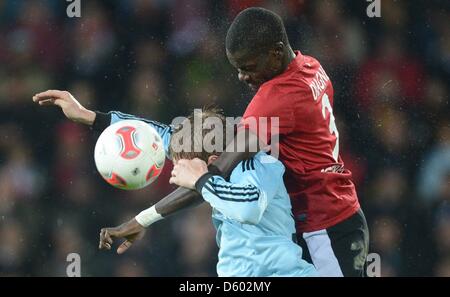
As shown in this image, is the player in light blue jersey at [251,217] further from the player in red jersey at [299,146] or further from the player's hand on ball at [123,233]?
the player's hand on ball at [123,233]

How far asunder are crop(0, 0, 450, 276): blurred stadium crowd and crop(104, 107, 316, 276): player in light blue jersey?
8.37 feet

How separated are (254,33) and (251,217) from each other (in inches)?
37.5

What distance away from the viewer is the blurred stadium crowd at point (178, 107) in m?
6.09

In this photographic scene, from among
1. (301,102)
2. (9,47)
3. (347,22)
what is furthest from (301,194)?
(9,47)

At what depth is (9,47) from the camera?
641cm

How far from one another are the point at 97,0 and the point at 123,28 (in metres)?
0.31

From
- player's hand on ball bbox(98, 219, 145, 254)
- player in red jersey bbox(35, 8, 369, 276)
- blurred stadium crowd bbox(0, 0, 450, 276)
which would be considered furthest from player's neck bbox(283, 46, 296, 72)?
blurred stadium crowd bbox(0, 0, 450, 276)

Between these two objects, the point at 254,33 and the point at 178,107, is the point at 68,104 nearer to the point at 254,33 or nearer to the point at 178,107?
the point at 254,33

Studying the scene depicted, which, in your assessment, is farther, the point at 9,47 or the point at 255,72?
the point at 9,47

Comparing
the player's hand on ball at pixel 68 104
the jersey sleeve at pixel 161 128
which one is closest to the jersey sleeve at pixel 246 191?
→ the jersey sleeve at pixel 161 128

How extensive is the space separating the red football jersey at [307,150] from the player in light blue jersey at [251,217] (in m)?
0.37

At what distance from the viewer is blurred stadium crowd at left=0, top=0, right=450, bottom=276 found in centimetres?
609

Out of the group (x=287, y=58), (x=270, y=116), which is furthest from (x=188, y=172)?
(x=287, y=58)

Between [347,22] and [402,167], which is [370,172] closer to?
[402,167]
